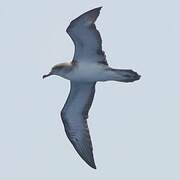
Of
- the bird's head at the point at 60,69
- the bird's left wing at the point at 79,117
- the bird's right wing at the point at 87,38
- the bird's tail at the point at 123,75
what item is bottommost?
the bird's left wing at the point at 79,117

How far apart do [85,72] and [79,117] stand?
2426mm

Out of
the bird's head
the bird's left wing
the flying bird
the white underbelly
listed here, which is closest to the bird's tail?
the flying bird

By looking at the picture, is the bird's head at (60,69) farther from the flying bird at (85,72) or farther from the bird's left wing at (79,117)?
the bird's left wing at (79,117)

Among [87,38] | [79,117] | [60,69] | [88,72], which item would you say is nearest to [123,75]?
[88,72]

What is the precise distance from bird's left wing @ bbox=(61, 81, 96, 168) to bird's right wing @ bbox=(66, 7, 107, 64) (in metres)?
1.78

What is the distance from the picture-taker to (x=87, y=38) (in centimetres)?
2336

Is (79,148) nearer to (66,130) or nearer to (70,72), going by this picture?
(66,130)

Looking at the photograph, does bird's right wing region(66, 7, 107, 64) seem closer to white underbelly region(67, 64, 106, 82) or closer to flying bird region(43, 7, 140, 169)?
flying bird region(43, 7, 140, 169)

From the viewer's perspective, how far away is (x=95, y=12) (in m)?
22.7

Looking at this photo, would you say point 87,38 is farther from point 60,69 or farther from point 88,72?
point 60,69

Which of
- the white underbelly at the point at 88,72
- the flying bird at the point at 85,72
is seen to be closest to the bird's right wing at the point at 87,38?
the flying bird at the point at 85,72

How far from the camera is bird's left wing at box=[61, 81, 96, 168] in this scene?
25.5 m

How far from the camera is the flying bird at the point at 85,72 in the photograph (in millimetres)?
23094

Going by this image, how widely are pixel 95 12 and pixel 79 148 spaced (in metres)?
4.75
